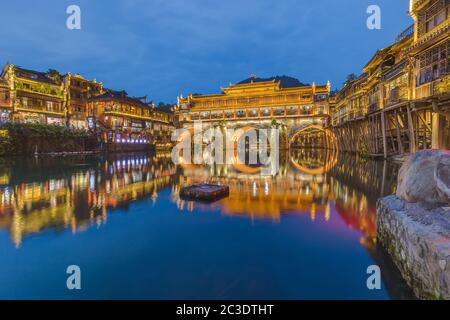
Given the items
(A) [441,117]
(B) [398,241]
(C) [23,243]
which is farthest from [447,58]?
(C) [23,243]

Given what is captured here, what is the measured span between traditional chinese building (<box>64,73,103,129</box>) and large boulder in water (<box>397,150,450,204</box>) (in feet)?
208

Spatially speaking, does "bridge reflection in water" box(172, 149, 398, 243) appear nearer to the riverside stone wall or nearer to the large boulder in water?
the riverside stone wall

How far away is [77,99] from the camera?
61531mm

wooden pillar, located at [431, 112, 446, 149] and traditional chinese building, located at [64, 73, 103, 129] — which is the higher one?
traditional chinese building, located at [64, 73, 103, 129]

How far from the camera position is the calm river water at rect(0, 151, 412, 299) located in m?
5.66

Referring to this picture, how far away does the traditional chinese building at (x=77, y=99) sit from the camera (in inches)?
2331

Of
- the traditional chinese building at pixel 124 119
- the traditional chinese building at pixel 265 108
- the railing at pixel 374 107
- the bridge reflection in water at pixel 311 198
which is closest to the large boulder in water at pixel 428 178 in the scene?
the bridge reflection in water at pixel 311 198

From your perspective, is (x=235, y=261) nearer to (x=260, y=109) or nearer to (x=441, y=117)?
(x=441, y=117)

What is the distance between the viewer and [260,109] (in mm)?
67000

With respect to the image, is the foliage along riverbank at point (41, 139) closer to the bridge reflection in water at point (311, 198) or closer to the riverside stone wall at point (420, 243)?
the bridge reflection in water at point (311, 198)

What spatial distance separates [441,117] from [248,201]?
1560 centimetres

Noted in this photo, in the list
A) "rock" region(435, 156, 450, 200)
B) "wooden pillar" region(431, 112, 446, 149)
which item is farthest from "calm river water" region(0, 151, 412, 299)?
"wooden pillar" region(431, 112, 446, 149)

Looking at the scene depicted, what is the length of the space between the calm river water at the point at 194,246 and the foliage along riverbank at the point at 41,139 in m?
33.5
